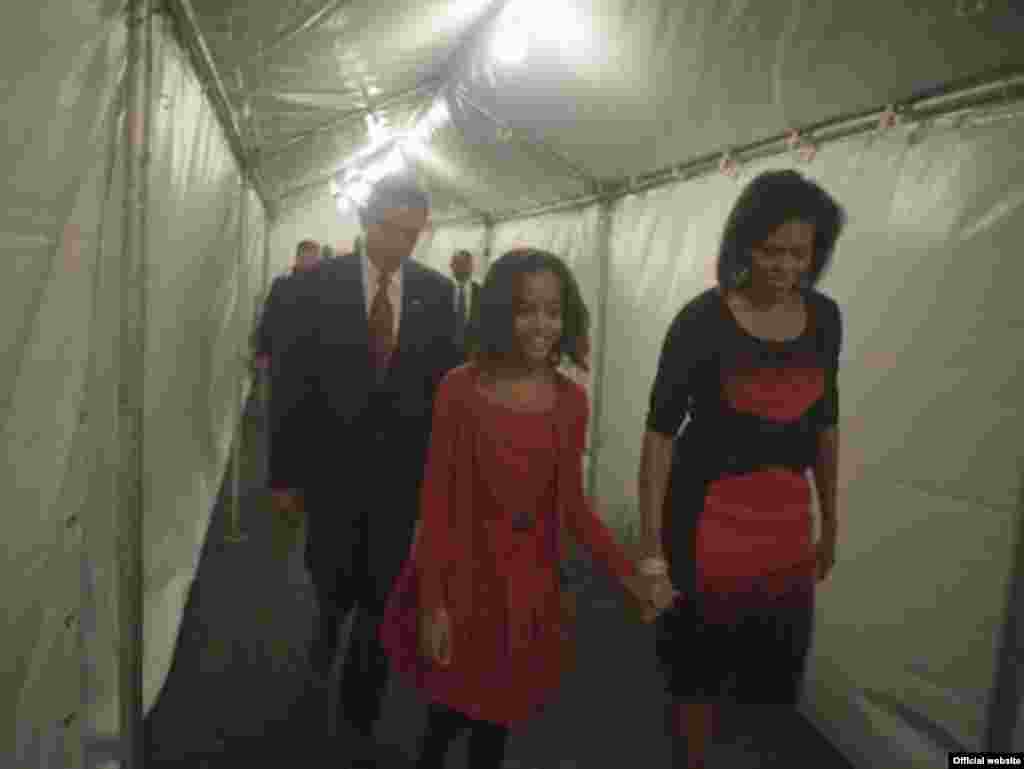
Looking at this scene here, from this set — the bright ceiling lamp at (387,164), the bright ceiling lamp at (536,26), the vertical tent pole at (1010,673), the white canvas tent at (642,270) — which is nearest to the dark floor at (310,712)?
the white canvas tent at (642,270)

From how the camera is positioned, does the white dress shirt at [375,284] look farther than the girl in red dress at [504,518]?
Yes

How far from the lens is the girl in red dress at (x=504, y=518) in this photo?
55.6 inches

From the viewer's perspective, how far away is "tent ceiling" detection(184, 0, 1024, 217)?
6.16 feet

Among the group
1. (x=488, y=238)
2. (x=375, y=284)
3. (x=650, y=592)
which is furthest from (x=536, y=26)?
(x=488, y=238)

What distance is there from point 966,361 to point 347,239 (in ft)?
31.0

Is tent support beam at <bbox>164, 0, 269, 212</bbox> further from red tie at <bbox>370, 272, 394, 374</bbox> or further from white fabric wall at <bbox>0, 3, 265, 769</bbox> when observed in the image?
red tie at <bbox>370, 272, 394, 374</bbox>

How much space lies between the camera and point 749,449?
1549 millimetres

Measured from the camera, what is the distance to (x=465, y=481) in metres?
1.41

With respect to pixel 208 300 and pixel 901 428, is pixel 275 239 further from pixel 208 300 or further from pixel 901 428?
pixel 901 428

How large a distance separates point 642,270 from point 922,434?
2.00 meters

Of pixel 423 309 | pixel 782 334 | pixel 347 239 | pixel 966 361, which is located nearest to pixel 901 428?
pixel 966 361

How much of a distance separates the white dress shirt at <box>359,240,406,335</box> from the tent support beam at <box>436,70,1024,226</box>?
1.44 meters

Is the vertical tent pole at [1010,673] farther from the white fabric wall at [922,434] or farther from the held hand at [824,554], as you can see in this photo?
the held hand at [824,554]

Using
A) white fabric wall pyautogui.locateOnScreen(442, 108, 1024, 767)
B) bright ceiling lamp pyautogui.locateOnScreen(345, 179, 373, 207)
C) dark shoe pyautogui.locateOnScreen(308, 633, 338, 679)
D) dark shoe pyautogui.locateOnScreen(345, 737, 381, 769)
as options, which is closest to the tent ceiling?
white fabric wall pyautogui.locateOnScreen(442, 108, 1024, 767)
